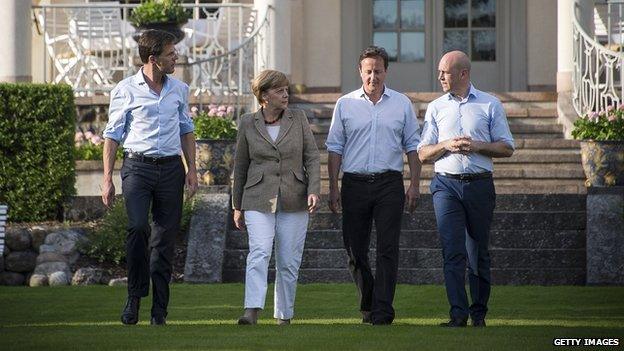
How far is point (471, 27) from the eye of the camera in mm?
19828

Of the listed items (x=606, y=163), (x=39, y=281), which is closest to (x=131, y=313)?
(x=39, y=281)

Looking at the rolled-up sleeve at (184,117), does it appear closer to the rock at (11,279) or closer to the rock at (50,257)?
the rock at (50,257)

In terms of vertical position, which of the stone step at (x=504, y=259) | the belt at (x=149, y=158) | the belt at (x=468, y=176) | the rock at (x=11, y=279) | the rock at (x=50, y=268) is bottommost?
the rock at (x=11, y=279)

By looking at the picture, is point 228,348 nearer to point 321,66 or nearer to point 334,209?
point 334,209

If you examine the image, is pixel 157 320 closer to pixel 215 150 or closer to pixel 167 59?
pixel 167 59

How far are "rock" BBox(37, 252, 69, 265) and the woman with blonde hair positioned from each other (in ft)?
14.8

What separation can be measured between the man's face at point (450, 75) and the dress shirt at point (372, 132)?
50 cm

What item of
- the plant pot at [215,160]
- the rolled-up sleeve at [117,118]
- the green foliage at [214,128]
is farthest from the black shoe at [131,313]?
the green foliage at [214,128]

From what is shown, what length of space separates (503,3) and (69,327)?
11.0 meters

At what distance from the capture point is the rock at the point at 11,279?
14047 mm

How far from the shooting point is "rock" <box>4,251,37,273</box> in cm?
1414

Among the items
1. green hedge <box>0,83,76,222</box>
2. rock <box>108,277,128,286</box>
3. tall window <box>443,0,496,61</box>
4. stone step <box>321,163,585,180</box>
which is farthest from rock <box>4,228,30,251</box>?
tall window <box>443,0,496,61</box>

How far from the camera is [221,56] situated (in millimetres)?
16406

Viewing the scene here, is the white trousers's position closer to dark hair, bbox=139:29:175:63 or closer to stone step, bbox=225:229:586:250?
dark hair, bbox=139:29:175:63
